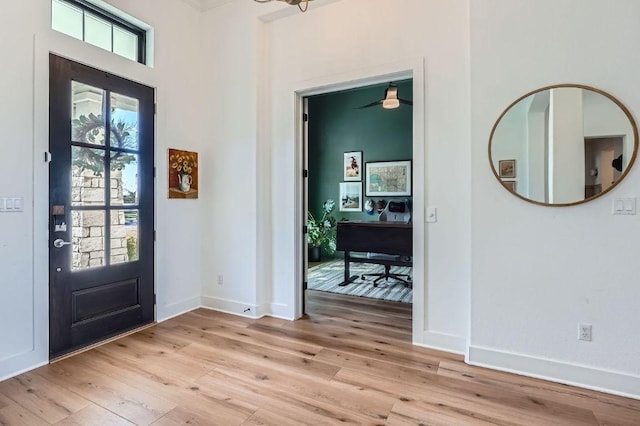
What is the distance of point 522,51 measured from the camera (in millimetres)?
2367

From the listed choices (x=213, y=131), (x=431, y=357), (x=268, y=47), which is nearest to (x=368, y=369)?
(x=431, y=357)

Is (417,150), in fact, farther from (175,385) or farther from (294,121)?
(175,385)

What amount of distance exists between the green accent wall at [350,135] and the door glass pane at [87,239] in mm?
5219

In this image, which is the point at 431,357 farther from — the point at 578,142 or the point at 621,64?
the point at 621,64

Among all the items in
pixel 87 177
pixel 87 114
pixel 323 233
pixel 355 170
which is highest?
pixel 355 170

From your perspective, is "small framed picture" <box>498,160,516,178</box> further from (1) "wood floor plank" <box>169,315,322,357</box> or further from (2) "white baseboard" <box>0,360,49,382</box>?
(2) "white baseboard" <box>0,360,49,382</box>

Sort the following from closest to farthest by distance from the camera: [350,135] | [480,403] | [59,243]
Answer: [480,403]
[59,243]
[350,135]

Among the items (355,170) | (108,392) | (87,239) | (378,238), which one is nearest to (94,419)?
(108,392)

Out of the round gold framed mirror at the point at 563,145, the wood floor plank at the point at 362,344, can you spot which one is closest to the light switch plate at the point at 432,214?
the round gold framed mirror at the point at 563,145

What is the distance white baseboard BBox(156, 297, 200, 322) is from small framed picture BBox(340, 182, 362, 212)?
14.1 ft

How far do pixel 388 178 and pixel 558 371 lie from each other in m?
5.16

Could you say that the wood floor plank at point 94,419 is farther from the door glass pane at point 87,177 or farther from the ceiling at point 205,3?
the ceiling at point 205,3

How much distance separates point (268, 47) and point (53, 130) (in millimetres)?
2142

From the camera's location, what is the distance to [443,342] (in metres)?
2.79
